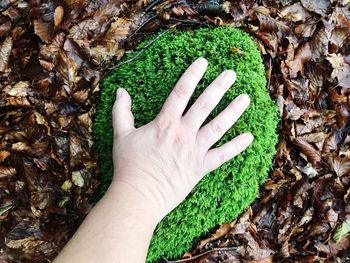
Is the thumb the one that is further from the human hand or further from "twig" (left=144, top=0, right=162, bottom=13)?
"twig" (left=144, top=0, right=162, bottom=13)

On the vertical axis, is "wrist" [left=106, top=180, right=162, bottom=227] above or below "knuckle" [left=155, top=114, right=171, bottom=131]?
below

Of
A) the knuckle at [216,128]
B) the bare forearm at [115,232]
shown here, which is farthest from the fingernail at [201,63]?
the bare forearm at [115,232]

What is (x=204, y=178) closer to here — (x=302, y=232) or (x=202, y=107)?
(x=202, y=107)

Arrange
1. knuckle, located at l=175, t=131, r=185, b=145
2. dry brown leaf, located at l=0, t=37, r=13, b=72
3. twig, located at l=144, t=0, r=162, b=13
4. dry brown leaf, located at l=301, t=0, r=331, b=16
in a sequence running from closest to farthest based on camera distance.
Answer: knuckle, located at l=175, t=131, r=185, b=145
dry brown leaf, located at l=0, t=37, r=13, b=72
twig, located at l=144, t=0, r=162, b=13
dry brown leaf, located at l=301, t=0, r=331, b=16

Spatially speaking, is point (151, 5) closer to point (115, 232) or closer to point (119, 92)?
point (119, 92)

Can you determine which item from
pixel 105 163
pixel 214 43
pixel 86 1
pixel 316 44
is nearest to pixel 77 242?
pixel 105 163

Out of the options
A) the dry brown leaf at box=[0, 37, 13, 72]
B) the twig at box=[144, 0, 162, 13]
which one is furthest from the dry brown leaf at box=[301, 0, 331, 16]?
the dry brown leaf at box=[0, 37, 13, 72]

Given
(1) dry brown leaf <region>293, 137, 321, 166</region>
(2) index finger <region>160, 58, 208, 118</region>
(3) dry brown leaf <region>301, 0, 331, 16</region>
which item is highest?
(2) index finger <region>160, 58, 208, 118</region>
